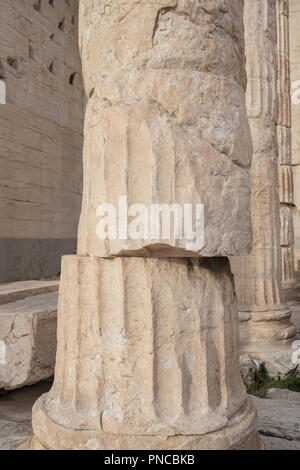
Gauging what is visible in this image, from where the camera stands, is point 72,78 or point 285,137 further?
point 72,78

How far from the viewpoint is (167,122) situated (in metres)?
2.19

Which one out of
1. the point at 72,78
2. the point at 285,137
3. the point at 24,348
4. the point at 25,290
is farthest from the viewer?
the point at 72,78

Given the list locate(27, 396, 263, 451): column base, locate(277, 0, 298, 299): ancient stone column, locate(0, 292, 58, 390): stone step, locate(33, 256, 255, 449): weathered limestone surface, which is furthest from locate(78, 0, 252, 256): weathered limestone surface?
locate(277, 0, 298, 299): ancient stone column

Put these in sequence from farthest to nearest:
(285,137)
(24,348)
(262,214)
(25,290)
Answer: (285,137)
(262,214)
(25,290)
(24,348)

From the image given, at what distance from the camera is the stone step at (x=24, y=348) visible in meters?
3.55

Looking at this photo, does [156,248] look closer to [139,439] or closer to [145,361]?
[145,361]

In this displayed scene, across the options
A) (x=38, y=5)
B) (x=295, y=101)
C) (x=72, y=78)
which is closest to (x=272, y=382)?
(x=72, y=78)

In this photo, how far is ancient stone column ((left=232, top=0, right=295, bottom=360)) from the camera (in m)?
5.33

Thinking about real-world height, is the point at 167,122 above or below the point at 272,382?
Result: above

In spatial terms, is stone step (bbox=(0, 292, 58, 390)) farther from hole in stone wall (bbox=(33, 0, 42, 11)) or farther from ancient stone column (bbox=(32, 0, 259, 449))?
hole in stone wall (bbox=(33, 0, 42, 11))

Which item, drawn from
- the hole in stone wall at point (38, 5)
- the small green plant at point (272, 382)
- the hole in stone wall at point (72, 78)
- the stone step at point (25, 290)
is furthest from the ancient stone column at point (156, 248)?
the hole in stone wall at point (72, 78)

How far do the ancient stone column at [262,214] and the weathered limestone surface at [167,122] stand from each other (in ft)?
10.2

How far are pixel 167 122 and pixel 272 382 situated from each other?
135 inches

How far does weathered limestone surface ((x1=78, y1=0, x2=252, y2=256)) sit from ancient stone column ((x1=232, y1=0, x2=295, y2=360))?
312cm
